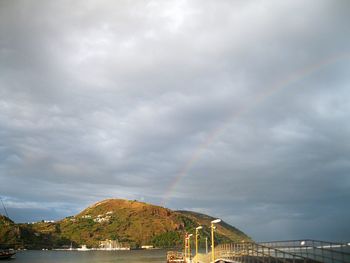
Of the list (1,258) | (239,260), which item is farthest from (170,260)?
(1,258)

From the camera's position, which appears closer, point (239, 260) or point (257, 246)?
point (257, 246)

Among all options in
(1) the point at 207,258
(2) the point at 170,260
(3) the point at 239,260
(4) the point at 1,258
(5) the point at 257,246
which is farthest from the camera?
(4) the point at 1,258

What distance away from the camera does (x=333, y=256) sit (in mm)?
30688

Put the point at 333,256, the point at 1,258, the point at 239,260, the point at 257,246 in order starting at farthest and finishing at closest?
the point at 1,258 → the point at 239,260 → the point at 257,246 → the point at 333,256

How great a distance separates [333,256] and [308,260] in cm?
200

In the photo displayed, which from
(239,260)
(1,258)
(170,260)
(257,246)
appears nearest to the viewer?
(257,246)

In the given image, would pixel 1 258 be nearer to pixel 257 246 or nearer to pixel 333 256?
pixel 257 246

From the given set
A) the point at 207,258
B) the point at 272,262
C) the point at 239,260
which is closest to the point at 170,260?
the point at 207,258

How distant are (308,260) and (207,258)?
36.5 metres

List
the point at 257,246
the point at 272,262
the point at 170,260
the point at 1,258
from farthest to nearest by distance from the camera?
the point at 1,258 < the point at 170,260 < the point at 257,246 < the point at 272,262

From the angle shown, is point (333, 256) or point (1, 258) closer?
point (333, 256)

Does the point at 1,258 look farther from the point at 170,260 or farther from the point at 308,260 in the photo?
the point at 308,260

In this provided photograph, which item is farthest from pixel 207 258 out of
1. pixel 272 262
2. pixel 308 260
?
pixel 308 260

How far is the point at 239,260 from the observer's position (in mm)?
44156
